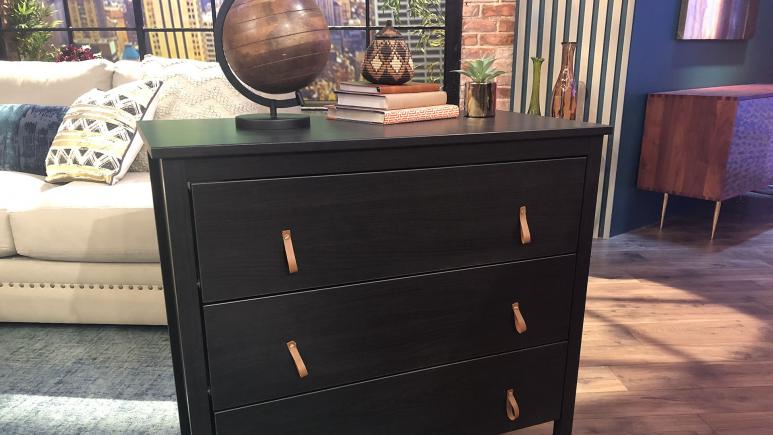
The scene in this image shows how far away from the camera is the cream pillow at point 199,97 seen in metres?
2.19

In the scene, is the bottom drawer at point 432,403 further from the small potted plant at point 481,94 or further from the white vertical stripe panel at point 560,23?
the white vertical stripe panel at point 560,23

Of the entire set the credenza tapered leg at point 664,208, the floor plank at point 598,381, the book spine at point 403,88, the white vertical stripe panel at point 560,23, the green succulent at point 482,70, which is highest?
the white vertical stripe panel at point 560,23

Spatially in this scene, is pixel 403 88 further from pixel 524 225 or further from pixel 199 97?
pixel 199 97

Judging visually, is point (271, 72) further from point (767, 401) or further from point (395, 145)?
point (767, 401)

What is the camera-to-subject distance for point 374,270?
1046mm

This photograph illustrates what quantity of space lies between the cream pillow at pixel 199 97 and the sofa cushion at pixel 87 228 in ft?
1.63

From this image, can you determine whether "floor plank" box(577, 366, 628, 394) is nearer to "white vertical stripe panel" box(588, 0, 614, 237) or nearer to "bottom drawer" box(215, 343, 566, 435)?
"bottom drawer" box(215, 343, 566, 435)

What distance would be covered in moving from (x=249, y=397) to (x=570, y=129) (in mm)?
790

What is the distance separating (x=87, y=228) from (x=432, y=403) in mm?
1249

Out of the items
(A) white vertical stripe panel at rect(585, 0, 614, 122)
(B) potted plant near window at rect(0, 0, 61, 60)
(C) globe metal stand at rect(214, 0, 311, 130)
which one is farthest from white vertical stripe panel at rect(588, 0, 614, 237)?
(B) potted plant near window at rect(0, 0, 61, 60)

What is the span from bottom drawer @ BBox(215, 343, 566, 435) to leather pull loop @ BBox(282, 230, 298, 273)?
0.27m

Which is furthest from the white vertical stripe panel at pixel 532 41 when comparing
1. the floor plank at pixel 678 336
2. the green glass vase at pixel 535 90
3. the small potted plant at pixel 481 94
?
the small potted plant at pixel 481 94

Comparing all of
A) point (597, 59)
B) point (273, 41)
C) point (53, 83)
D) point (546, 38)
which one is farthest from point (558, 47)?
point (53, 83)

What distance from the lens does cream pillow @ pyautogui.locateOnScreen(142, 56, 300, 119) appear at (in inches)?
86.1
